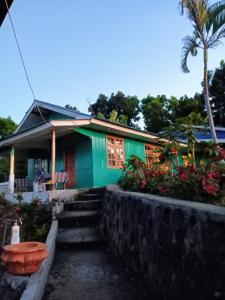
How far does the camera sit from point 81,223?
21.1 ft

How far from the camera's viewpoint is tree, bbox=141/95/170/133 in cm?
2855

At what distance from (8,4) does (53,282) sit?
335 cm

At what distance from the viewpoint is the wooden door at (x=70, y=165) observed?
12391mm

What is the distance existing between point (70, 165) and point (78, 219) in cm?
637

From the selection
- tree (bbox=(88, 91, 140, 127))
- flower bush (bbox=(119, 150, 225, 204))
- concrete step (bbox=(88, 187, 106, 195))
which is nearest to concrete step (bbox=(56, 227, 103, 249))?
flower bush (bbox=(119, 150, 225, 204))

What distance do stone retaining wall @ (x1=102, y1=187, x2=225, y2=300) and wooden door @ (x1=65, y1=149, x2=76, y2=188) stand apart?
26.5 feet

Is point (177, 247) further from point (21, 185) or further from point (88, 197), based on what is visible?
point (21, 185)

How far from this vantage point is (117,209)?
5.31m

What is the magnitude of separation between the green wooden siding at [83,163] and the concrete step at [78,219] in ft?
15.2

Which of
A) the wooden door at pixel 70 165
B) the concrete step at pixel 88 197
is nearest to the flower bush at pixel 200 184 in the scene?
the concrete step at pixel 88 197

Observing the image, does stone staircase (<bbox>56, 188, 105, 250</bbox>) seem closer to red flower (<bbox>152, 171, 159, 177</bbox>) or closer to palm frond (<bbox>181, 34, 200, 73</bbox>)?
→ red flower (<bbox>152, 171, 159, 177</bbox>)

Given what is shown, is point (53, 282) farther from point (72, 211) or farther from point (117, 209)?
point (72, 211)

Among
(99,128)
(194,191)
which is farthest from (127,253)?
(99,128)

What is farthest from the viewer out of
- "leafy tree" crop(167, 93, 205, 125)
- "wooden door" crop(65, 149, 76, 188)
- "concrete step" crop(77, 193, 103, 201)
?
"leafy tree" crop(167, 93, 205, 125)
